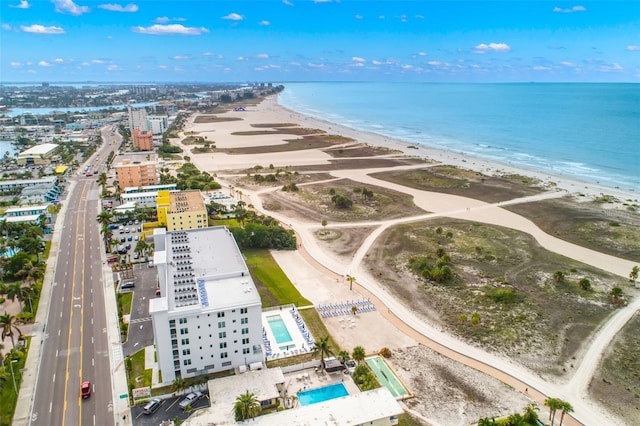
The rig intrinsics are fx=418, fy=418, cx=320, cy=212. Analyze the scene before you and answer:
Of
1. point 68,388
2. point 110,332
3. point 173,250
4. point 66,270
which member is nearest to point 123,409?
point 68,388

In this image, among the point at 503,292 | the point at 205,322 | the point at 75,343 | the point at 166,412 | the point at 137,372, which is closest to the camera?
the point at 166,412

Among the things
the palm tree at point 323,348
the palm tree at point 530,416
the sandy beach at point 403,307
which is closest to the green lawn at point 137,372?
the palm tree at point 323,348

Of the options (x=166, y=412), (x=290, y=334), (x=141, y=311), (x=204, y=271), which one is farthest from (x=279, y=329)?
(x=141, y=311)

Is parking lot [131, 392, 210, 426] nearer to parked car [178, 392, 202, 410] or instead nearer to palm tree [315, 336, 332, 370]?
parked car [178, 392, 202, 410]

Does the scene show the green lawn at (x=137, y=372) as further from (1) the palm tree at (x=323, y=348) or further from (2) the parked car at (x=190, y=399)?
(1) the palm tree at (x=323, y=348)

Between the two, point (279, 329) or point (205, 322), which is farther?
point (279, 329)

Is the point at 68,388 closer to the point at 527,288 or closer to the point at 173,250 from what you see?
the point at 173,250

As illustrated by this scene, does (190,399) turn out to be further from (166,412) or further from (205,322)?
(205,322)

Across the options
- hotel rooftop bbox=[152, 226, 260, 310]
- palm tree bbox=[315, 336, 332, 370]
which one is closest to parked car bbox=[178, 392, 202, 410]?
hotel rooftop bbox=[152, 226, 260, 310]
